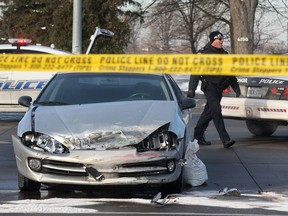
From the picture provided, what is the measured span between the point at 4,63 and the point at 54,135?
1.37 meters

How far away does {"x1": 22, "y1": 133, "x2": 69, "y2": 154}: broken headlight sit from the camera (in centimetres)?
692

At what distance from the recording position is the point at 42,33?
4675 centimetres

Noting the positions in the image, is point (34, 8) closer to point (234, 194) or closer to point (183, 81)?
point (183, 81)

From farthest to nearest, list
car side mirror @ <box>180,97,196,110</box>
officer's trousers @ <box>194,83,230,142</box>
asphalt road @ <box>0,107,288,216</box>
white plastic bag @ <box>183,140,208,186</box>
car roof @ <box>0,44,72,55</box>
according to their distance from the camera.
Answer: car roof @ <box>0,44,72,55</box>
officer's trousers @ <box>194,83,230,142</box>
car side mirror @ <box>180,97,196,110</box>
white plastic bag @ <box>183,140,208,186</box>
asphalt road @ <box>0,107,288,216</box>

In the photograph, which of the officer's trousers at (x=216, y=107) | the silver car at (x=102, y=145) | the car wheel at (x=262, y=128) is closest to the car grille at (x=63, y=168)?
the silver car at (x=102, y=145)

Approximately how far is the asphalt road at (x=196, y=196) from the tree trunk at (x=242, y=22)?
15273mm

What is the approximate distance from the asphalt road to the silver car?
21cm

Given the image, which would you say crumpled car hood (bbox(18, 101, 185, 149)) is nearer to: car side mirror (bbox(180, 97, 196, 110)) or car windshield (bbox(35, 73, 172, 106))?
car side mirror (bbox(180, 97, 196, 110))

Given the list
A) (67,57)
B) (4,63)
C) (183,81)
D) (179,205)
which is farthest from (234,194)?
(183,81)

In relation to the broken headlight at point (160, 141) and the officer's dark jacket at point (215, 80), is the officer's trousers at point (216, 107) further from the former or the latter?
the broken headlight at point (160, 141)

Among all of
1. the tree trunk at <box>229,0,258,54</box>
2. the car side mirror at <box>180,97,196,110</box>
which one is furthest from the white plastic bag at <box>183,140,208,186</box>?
the tree trunk at <box>229,0,258,54</box>

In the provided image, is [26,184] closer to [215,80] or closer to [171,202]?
[171,202]

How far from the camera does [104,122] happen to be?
711 cm

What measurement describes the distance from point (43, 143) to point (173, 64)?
1.65m
